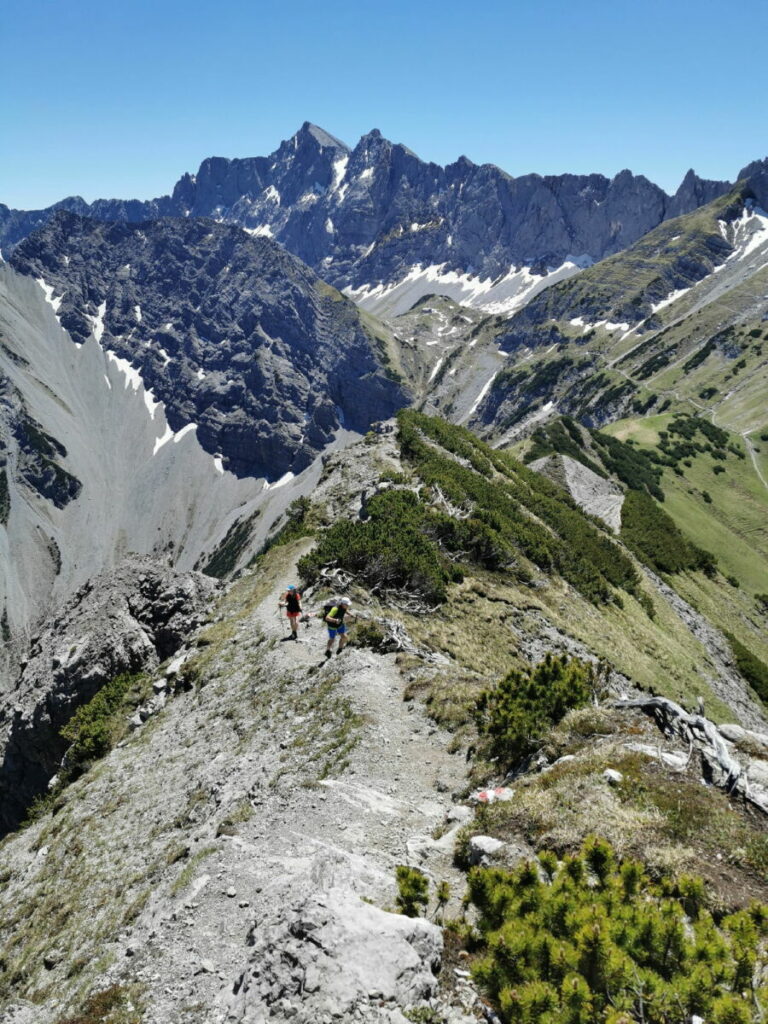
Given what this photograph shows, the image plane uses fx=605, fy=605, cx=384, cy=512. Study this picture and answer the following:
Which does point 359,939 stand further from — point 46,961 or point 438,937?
point 46,961

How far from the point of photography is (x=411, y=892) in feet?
36.3

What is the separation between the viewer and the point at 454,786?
1725 cm

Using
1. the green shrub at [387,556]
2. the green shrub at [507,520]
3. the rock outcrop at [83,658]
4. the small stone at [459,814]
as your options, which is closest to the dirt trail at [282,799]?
the small stone at [459,814]

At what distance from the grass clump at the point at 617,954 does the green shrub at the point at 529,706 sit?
6.84 m

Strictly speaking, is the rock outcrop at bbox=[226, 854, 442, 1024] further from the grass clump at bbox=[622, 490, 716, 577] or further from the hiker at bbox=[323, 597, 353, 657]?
the grass clump at bbox=[622, 490, 716, 577]

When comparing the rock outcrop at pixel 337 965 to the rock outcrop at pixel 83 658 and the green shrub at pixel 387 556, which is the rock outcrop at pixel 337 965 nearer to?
the green shrub at pixel 387 556

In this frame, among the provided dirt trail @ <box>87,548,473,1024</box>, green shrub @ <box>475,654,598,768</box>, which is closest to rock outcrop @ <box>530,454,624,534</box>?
dirt trail @ <box>87,548,473,1024</box>

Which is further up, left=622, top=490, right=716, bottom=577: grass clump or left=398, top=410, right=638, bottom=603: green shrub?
left=398, top=410, right=638, bottom=603: green shrub

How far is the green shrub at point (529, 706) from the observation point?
1705cm

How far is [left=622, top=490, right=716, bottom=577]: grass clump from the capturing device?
7381 centimetres

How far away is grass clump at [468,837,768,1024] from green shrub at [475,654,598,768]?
684cm

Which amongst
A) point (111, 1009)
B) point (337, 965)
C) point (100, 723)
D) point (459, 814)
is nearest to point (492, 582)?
point (100, 723)

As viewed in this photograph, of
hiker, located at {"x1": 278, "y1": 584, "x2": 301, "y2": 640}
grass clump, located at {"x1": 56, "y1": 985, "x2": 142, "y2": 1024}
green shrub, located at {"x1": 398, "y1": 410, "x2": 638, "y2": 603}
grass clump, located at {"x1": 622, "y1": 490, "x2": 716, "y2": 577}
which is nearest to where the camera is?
grass clump, located at {"x1": 56, "y1": 985, "x2": 142, "y2": 1024}

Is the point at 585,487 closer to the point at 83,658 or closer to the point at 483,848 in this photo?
the point at 83,658
